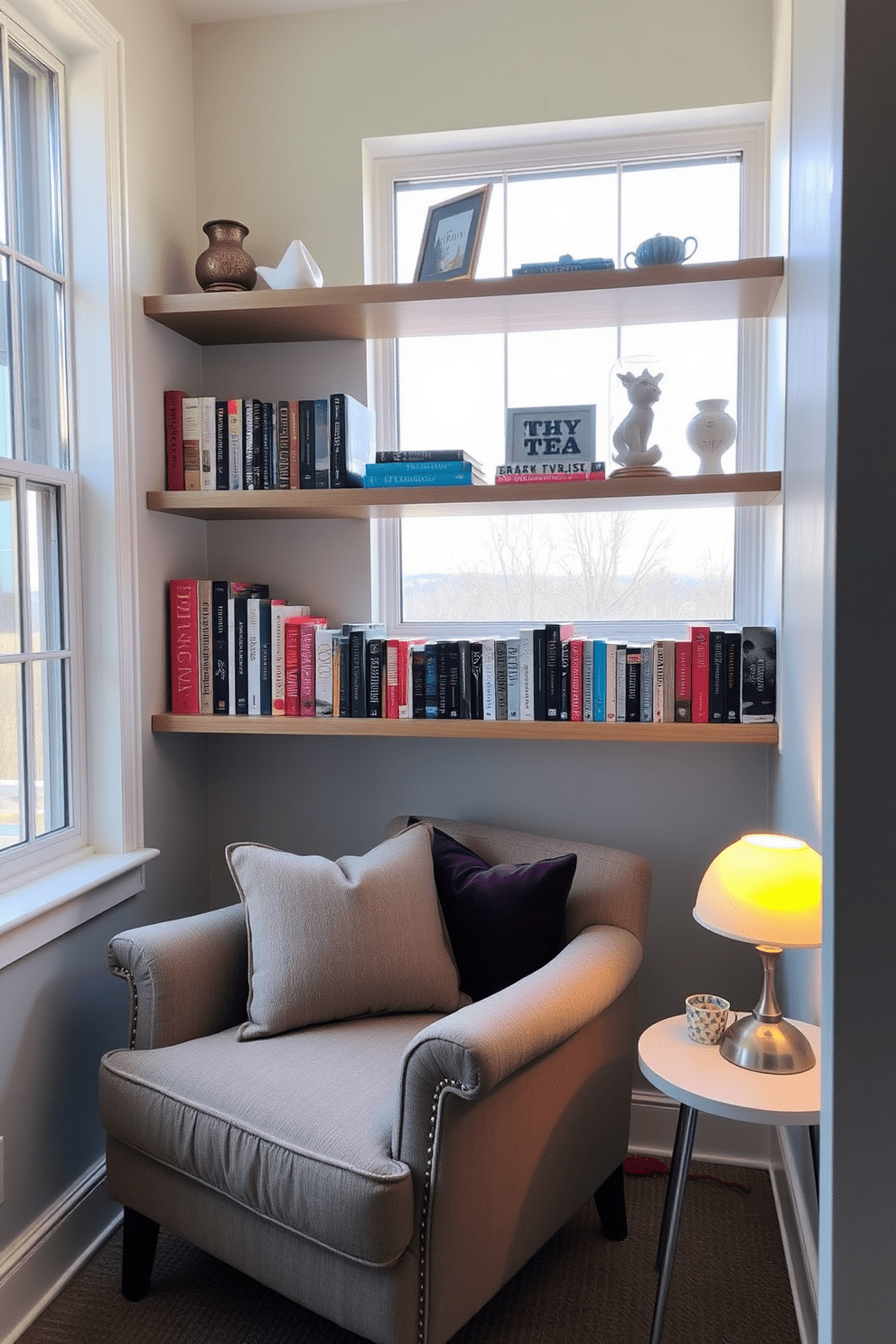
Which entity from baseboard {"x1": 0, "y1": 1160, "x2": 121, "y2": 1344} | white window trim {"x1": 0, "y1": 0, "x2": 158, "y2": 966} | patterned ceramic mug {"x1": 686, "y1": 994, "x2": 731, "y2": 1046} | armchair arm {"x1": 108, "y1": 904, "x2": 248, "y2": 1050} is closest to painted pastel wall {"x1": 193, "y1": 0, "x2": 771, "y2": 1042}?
white window trim {"x1": 0, "y1": 0, "x2": 158, "y2": 966}

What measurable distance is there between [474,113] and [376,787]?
1709mm

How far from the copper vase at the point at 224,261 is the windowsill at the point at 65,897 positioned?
137cm

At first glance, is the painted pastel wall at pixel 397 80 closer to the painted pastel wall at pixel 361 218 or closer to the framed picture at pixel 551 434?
the painted pastel wall at pixel 361 218

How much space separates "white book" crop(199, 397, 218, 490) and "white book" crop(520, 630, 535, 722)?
0.85 metres

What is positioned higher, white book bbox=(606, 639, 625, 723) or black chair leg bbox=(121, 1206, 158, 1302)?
white book bbox=(606, 639, 625, 723)

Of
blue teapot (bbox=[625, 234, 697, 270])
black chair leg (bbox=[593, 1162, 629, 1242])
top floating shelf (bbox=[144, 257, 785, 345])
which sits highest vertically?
blue teapot (bbox=[625, 234, 697, 270])

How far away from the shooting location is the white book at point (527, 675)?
7.68 feet

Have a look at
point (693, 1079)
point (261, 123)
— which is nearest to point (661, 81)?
point (261, 123)

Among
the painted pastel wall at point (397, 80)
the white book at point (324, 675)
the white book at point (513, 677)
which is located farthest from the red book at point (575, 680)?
the painted pastel wall at point (397, 80)

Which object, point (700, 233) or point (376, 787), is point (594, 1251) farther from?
point (700, 233)

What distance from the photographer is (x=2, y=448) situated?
2.01 metres

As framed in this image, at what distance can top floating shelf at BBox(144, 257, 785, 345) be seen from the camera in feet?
7.16

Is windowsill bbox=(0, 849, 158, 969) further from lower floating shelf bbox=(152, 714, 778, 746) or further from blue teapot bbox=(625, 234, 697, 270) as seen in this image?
blue teapot bbox=(625, 234, 697, 270)

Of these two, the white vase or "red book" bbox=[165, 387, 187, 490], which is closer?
the white vase
